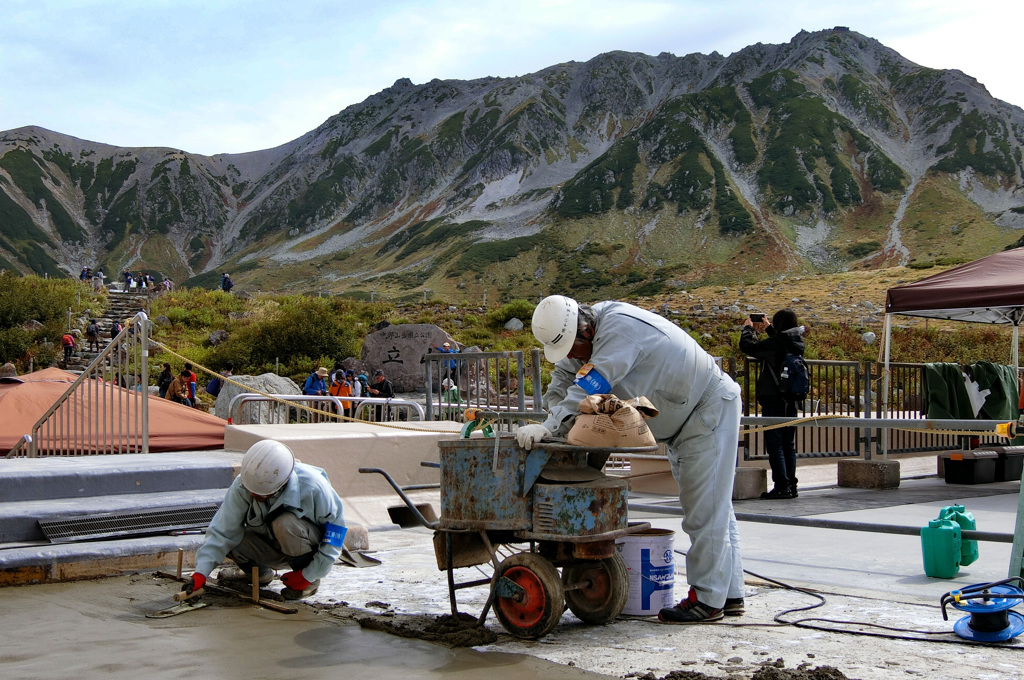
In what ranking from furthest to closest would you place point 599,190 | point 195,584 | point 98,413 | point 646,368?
point 599,190
point 98,413
point 195,584
point 646,368

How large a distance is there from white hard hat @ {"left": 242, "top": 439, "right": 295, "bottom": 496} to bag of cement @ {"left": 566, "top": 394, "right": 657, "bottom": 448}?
1.93 meters

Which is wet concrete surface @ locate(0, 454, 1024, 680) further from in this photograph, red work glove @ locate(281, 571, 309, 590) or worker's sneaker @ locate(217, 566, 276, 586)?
worker's sneaker @ locate(217, 566, 276, 586)

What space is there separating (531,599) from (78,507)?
4.06 metres

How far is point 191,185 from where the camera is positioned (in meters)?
192

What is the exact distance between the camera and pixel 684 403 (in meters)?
5.12

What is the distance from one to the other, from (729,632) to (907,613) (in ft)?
3.58

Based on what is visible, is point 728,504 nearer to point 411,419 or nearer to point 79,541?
point 79,541

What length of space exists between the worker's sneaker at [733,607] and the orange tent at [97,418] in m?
6.54

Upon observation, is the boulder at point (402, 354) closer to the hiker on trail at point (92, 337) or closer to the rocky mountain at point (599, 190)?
the hiker on trail at point (92, 337)

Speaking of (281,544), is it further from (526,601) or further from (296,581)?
(526,601)

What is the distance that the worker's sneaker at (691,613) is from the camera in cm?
503

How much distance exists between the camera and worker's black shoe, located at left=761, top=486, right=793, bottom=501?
10.1 metres

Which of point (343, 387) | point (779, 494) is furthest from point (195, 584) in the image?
point (343, 387)

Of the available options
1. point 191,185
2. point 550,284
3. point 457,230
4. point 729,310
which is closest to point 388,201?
point 457,230
